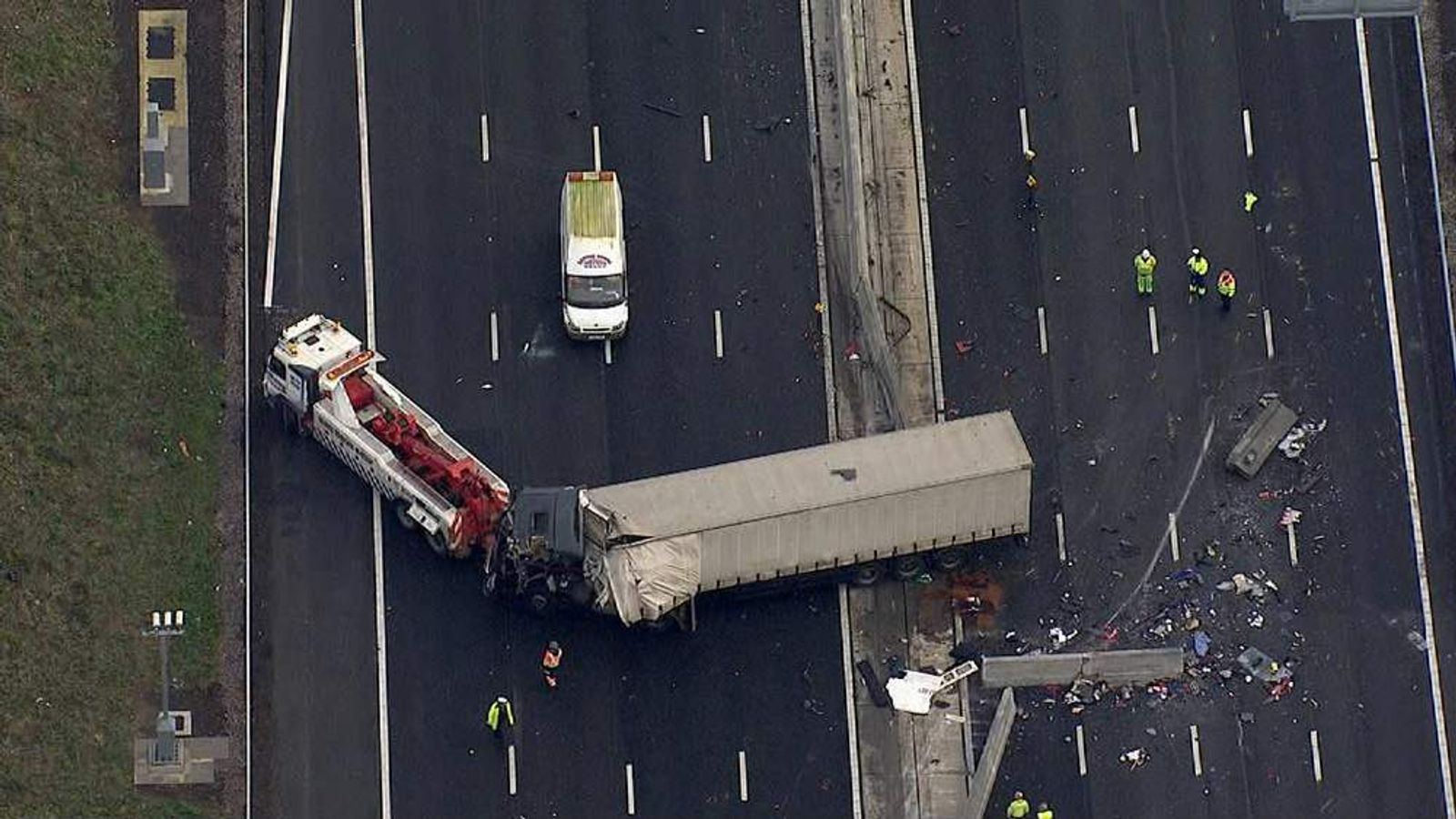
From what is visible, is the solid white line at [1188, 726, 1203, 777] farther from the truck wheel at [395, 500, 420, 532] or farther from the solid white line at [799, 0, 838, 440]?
the truck wheel at [395, 500, 420, 532]

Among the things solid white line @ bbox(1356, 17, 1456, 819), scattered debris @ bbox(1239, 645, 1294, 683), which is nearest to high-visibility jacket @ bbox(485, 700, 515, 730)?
scattered debris @ bbox(1239, 645, 1294, 683)

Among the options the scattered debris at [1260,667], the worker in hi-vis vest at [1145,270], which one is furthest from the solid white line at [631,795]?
the worker in hi-vis vest at [1145,270]

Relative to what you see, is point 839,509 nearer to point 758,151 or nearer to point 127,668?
point 758,151

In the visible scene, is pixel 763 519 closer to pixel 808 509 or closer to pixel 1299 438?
pixel 808 509

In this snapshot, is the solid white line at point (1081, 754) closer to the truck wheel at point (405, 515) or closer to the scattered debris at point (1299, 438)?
the scattered debris at point (1299, 438)

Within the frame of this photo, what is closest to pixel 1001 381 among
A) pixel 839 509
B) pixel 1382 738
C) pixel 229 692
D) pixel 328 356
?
pixel 839 509

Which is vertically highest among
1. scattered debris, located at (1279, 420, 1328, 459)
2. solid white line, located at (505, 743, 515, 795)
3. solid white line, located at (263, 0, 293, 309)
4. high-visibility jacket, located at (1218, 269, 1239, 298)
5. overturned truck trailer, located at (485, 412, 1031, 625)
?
solid white line, located at (263, 0, 293, 309)
